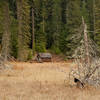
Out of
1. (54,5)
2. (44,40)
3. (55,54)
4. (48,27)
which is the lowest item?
(55,54)

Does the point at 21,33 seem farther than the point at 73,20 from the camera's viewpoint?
No

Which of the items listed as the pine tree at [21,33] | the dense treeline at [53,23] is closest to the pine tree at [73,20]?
the dense treeline at [53,23]

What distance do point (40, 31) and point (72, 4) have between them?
435 inches

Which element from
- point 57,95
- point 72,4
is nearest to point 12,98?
point 57,95

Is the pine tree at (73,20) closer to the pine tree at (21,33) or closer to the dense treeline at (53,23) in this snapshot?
the dense treeline at (53,23)

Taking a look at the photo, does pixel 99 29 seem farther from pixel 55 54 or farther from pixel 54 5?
pixel 54 5

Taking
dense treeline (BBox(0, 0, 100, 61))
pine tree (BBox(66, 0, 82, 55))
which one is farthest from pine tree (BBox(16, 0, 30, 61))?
pine tree (BBox(66, 0, 82, 55))

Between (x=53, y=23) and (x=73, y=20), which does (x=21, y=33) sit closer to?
(x=73, y=20)

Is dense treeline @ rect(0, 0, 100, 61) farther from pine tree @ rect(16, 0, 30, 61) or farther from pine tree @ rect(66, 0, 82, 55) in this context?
pine tree @ rect(16, 0, 30, 61)

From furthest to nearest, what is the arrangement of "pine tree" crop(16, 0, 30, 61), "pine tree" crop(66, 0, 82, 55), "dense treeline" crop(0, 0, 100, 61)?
1. "pine tree" crop(66, 0, 82, 55)
2. "dense treeline" crop(0, 0, 100, 61)
3. "pine tree" crop(16, 0, 30, 61)

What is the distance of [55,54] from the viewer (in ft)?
132

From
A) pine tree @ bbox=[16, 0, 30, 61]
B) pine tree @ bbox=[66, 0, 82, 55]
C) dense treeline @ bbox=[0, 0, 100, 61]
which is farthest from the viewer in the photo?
pine tree @ bbox=[66, 0, 82, 55]

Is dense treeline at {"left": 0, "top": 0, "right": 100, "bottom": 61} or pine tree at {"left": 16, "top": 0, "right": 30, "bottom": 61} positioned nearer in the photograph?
pine tree at {"left": 16, "top": 0, "right": 30, "bottom": 61}

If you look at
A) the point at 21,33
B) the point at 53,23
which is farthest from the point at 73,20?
the point at 21,33
